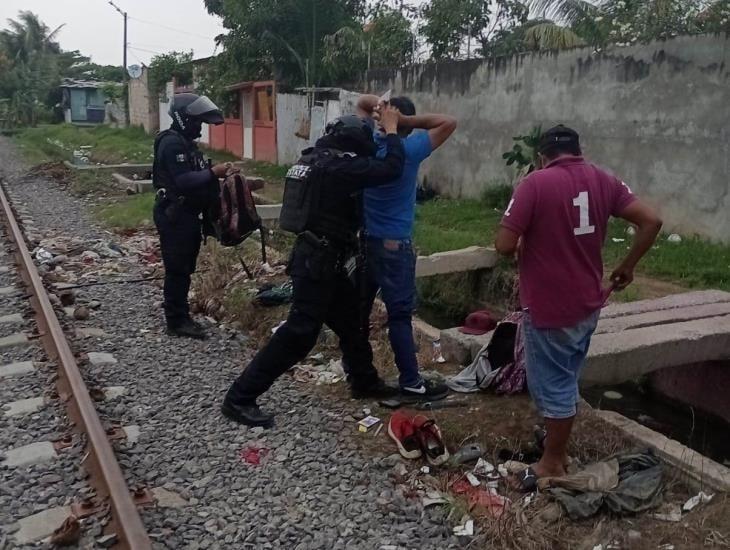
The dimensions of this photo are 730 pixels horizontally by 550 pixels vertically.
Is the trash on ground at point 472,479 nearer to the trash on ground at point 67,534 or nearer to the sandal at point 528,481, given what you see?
the sandal at point 528,481

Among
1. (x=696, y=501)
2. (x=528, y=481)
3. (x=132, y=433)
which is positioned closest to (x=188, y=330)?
(x=132, y=433)

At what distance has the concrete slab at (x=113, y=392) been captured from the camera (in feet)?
15.7

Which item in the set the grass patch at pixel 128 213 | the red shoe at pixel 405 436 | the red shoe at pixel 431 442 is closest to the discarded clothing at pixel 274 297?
the red shoe at pixel 405 436

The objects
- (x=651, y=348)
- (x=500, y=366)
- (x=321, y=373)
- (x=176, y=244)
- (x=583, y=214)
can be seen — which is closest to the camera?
(x=583, y=214)

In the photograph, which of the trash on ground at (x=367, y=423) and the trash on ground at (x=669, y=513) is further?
the trash on ground at (x=367, y=423)

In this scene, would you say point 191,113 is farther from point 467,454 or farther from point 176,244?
point 467,454

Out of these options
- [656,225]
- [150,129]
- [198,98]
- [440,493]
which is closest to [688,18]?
[198,98]

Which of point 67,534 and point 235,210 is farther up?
point 235,210

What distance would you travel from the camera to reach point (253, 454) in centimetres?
400

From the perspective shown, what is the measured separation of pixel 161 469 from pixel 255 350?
211 centimetres

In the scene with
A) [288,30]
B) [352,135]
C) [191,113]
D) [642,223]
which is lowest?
[642,223]

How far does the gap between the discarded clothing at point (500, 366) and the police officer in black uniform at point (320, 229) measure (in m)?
0.94

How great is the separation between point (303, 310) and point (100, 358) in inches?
83.4

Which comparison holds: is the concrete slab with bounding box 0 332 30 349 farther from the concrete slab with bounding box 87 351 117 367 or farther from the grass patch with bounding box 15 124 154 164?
the grass patch with bounding box 15 124 154 164
